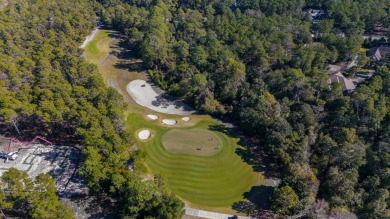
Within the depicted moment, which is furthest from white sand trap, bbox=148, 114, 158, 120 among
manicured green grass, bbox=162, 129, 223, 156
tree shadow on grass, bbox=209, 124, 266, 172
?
tree shadow on grass, bbox=209, 124, 266, 172

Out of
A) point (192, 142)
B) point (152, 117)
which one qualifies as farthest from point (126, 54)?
point (192, 142)

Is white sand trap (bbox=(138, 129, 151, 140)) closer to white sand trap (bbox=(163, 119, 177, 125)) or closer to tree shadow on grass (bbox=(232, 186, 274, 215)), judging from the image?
white sand trap (bbox=(163, 119, 177, 125))

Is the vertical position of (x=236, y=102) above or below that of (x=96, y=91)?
below

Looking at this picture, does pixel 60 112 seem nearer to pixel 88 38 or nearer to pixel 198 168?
pixel 198 168

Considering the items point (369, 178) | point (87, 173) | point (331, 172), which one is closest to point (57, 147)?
point (87, 173)

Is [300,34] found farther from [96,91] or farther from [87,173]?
[87,173]
